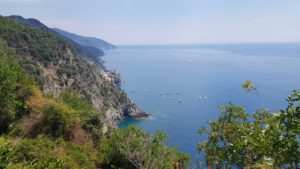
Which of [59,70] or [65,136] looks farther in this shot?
[59,70]

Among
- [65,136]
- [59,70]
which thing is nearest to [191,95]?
[59,70]

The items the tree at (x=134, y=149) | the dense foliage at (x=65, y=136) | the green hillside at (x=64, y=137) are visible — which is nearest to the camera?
the green hillside at (x=64, y=137)

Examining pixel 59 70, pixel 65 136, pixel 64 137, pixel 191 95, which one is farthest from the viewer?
pixel 191 95

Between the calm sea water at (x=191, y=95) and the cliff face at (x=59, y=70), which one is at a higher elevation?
the cliff face at (x=59, y=70)

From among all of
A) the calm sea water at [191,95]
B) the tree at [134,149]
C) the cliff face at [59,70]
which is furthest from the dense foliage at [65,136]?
the cliff face at [59,70]

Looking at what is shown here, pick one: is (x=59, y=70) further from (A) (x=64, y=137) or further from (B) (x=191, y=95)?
(A) (x=64, y=137)

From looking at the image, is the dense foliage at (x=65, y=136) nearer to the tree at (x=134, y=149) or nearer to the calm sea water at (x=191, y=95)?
the tree at (x=134, y=149)

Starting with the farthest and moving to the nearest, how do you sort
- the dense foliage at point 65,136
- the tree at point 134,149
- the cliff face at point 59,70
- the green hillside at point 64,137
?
the cliff face at point 59,70 < the tree at point 134,149 < the dense foliage at point 65,136 < the green hillside at point 64,137

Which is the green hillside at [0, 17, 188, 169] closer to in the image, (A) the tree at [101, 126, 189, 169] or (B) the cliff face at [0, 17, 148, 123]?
(A) the tree at [101, 126, 189, 169]
